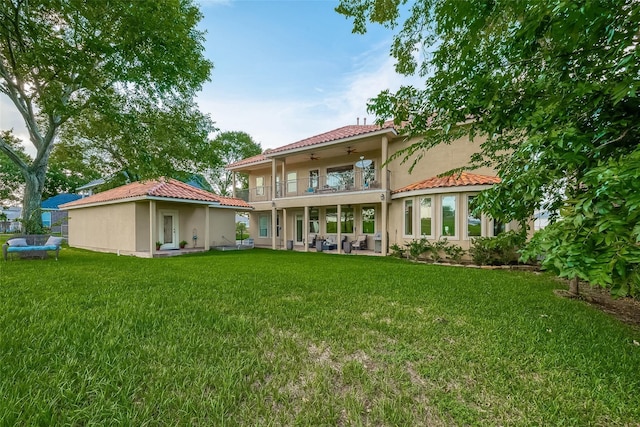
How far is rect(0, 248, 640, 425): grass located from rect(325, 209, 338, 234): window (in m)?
11.4

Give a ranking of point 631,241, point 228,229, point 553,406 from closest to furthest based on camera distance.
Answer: point 631,241 → point 553,406 → point 228,229

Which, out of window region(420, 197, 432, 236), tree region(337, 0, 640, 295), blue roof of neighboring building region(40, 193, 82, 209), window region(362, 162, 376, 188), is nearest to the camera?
tree region(337, 0, 640, 295)

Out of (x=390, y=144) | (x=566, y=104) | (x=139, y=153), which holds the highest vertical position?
(x=390, y=144)

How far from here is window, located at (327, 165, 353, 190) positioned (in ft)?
53.5

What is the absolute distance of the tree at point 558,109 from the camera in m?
1.74

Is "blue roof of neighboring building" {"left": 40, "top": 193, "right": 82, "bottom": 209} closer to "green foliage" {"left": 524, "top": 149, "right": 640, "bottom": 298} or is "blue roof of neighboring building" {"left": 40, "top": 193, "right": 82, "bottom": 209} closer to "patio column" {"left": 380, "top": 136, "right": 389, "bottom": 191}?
"patio column" {"left": 380, "top": 136, "right": 389, "bottom": 191}

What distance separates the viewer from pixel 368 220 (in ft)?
53.1

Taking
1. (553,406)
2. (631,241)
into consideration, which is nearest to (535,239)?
(631,241)

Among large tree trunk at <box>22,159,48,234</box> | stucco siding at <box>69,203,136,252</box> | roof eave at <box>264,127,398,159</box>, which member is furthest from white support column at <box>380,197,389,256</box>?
large tree trunk at <box>22,159,48,234</box>

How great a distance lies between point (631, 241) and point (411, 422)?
1955 mm

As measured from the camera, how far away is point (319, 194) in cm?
1573

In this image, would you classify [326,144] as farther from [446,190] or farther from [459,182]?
[459,182]

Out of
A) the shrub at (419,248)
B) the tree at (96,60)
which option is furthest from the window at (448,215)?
the tree at (96,60)

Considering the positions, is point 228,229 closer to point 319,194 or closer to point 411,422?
point 319,194
